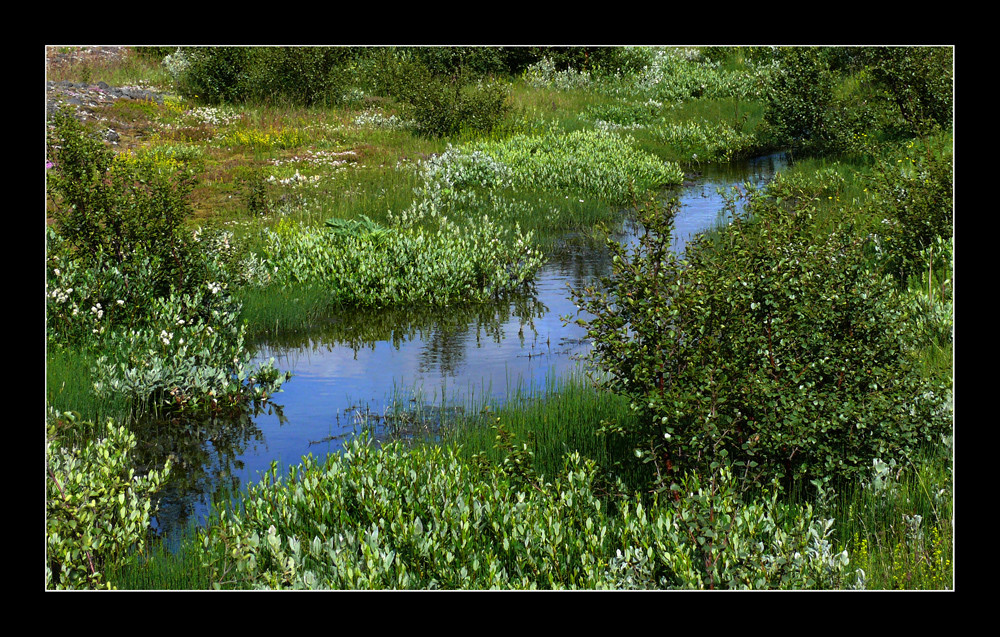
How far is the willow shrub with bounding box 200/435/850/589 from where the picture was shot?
4421mm

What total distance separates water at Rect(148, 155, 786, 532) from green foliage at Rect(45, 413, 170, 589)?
2.82ft

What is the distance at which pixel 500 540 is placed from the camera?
5.03 m

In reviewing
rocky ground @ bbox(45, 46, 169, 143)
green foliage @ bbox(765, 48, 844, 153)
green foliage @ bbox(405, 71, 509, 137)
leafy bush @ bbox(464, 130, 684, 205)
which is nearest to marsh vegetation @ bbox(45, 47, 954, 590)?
leafy bush @ bbox(464, 130, 684, 205)

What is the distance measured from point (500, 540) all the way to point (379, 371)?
4.68 meters

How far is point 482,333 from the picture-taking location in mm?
10836

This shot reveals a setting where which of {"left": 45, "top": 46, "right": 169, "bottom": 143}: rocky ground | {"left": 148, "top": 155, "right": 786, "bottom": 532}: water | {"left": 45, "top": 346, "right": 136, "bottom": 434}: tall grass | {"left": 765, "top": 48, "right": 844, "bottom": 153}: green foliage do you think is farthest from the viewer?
{"left": 45, "top": 46, "right": 169, "bottom": 143}: rocky ground

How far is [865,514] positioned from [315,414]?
5081 mm

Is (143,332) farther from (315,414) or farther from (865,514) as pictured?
(865,514)

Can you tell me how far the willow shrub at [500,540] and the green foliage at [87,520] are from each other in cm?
51

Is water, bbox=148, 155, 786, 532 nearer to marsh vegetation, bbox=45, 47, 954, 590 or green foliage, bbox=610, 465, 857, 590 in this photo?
marsh vegetation, bbox=45, 47, 954, 590

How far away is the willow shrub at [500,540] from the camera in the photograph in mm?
4421

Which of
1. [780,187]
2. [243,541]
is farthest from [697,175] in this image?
[243,541]

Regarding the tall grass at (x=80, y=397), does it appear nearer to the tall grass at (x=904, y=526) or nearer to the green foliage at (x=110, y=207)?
the green foliage at (x=110, y=207)

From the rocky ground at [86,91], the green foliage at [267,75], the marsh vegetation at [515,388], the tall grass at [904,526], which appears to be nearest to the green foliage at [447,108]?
the green foliage at [267,75]
